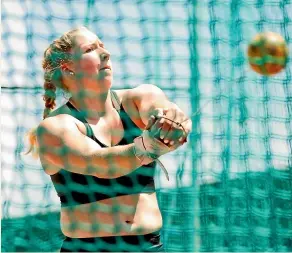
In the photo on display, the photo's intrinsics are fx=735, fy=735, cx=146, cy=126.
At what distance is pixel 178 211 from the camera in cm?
350

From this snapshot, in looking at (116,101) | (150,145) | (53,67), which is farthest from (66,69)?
(150,145)

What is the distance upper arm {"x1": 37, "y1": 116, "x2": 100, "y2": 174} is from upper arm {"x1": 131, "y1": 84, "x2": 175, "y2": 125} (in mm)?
179

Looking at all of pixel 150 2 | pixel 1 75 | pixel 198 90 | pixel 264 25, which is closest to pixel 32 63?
pixel 1 75

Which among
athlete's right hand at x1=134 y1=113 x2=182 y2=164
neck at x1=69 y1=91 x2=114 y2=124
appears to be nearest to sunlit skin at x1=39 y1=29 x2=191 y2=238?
neck at x1=69 y1=91 x2=114 y2=124

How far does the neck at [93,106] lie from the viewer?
2.10 meters

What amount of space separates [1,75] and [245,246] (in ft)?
3.93

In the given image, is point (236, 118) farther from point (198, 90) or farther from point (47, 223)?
point (47, 223)

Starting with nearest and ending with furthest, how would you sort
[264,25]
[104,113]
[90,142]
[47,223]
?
[90,142], [104,113], [264,25], [47,223]

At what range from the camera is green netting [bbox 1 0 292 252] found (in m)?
2.59

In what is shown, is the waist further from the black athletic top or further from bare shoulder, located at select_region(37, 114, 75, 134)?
bare shoulder, located at select_region(37, 114, 75, 134)

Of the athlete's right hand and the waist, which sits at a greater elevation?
the athlete's right hand

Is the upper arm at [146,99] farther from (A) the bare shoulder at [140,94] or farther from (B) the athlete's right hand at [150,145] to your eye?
(B) the athlete's right hand at [150,145]

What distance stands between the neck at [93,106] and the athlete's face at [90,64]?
32 millimetres

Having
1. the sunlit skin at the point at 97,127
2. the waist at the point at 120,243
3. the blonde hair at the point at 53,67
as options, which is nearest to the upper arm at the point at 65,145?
the sunlit skin at the point at 97,127
